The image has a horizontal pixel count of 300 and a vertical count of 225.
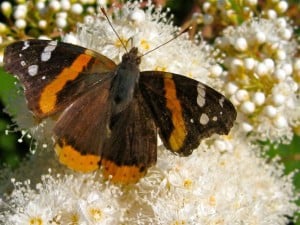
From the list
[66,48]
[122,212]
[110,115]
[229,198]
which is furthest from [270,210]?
[66,48]

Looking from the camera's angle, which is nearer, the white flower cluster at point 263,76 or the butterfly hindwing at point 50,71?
the butterfly hindwing at point 50,71

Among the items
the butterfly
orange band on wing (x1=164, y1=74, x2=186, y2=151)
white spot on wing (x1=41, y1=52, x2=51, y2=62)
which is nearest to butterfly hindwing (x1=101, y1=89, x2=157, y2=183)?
the butterfly

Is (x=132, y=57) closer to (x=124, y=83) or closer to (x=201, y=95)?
(x=124, y=83)

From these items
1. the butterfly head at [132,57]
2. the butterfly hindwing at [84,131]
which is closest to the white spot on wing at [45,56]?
the butterfly hindwing at [84,131]

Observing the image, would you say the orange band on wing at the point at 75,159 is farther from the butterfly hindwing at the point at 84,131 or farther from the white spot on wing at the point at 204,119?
the white spot on wing at the point at 204,119

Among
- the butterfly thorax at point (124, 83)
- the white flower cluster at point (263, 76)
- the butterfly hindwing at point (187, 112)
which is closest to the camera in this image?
the butterfly hindwing at point (187, 112)

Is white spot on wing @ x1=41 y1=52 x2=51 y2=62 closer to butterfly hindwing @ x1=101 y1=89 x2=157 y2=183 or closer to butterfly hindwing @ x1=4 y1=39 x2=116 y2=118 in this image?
butterfly hindwing @ x1=4 y1=39 x2=116 y2=118

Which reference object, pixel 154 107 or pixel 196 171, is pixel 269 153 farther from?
pixel 154 107
